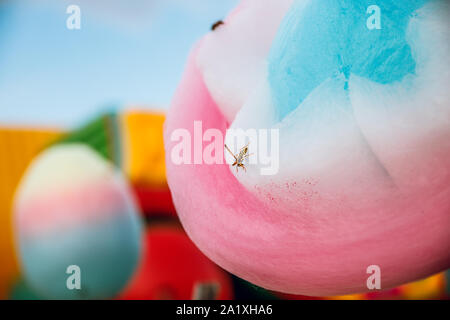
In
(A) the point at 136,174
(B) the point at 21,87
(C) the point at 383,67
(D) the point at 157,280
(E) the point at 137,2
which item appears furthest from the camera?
(A) the point at 136,174

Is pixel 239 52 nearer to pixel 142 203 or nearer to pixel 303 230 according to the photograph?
pixel 303 230

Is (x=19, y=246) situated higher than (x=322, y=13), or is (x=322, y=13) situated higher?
(x=322, y=13)

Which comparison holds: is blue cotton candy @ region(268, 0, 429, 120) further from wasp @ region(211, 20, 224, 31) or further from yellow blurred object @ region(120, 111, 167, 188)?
yellow blurred object @ region(120, 111, 167, 188)

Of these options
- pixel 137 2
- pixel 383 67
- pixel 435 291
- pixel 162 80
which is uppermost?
pixel 137 2

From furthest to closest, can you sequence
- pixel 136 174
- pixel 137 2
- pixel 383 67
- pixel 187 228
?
pixel 136 174
pixel 137 2
pixel 187 228
pixel 383 67

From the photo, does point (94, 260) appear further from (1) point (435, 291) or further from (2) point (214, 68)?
(1) point (435, 291)

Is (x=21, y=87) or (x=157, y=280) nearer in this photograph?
(x=21, y=87)

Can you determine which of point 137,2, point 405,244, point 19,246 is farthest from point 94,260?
point 405,244
